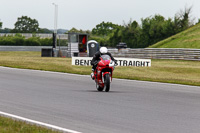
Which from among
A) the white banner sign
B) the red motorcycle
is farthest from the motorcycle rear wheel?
the white banner sign

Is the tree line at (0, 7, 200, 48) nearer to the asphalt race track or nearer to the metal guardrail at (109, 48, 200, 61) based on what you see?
the metal guardrail at (109, 48, 200, 61)

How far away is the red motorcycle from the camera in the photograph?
14875 mm

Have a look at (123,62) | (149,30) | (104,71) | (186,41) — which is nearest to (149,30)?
(149,30)

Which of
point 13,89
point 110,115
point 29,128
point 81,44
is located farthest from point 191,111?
point 81,44

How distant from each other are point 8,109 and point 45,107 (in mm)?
854

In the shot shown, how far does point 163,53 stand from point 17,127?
38.2m

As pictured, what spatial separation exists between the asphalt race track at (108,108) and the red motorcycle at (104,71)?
39cm

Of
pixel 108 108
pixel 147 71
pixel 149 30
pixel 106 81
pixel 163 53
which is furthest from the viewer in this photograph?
pixel 149 30

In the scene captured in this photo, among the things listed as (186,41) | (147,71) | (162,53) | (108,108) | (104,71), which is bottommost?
(147,71)

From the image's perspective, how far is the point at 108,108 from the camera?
1095cm

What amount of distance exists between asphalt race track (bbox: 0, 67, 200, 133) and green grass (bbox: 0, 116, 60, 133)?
57cm

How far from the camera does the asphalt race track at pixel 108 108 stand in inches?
338

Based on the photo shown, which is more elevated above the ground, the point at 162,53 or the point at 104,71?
the point at 104,71

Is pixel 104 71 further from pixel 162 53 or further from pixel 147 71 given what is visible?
pixel 162 53
